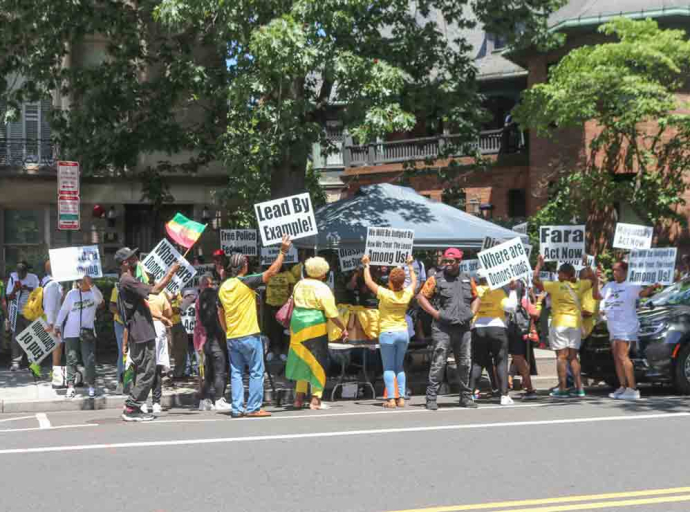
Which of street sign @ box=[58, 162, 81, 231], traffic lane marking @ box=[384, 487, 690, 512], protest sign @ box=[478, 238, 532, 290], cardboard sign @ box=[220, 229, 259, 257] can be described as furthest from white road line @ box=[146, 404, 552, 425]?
cardboard sign @ box=[220, 229, 259, 257]

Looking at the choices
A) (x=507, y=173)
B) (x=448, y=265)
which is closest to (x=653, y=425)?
(x=448, y=265)

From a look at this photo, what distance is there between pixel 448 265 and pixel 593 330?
10.1ft

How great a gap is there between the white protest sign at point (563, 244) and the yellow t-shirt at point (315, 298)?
3.74 m

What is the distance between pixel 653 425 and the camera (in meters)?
9.49

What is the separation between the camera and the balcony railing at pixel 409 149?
30.0m

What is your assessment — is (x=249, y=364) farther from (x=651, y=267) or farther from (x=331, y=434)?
(x=651, y=267)

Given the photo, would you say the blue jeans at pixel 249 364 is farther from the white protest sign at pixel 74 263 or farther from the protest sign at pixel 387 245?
the white protest sign at pixel 74 263

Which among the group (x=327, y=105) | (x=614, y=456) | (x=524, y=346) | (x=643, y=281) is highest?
(x=327, y=105)

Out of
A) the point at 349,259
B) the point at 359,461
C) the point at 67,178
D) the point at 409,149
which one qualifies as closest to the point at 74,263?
the point at 67,178

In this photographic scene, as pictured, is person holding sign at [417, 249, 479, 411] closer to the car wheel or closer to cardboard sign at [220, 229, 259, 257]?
the car wheel

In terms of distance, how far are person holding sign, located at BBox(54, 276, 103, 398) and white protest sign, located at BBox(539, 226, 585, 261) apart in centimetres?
629

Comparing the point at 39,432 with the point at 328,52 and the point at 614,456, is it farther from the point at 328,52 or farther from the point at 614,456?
the point at 328,52

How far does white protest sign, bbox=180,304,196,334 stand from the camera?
13.9 m

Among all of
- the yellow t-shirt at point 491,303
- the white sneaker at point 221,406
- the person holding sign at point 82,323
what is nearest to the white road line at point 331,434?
the yellow t-shirt at point 491,303
